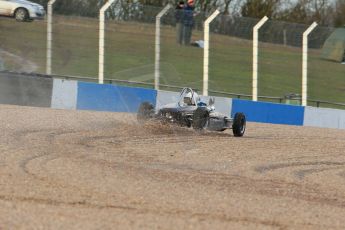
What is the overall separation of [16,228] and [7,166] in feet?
10.2

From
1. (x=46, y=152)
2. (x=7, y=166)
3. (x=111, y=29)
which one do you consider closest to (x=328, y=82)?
(x=111, y=29)

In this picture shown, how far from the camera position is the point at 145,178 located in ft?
32.5

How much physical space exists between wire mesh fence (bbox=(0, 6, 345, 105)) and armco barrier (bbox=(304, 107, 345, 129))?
0.54 m

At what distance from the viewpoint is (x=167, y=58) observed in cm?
2309

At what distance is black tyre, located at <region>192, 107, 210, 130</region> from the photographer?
52.4 ft

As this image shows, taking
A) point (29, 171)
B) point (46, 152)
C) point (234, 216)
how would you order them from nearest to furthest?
point (234, 216)
point (29, 171)
point (46, 152)

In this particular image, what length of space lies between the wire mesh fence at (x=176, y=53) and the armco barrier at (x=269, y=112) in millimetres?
554

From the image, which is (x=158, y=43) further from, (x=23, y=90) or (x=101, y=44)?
(x=23, y=90)

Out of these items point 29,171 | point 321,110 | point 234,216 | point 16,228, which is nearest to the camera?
point 16,228

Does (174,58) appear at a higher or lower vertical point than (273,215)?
higher

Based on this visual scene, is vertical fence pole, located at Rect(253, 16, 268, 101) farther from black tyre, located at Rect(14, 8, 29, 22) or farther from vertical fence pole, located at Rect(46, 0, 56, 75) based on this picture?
black tyre, located at Rect(14, 8, 29, 22)

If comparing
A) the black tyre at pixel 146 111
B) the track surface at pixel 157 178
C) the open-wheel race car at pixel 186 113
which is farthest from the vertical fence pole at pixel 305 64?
the black tyre at pixel 146 111

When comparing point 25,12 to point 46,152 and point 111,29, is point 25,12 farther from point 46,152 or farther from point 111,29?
point 46,152

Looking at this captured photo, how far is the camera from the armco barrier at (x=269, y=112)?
23.5 metres
